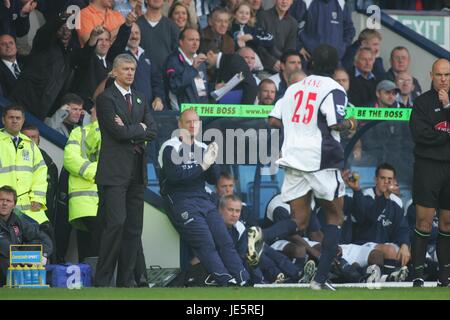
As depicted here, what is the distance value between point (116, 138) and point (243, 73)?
3622 mm

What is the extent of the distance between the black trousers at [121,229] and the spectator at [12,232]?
68cm

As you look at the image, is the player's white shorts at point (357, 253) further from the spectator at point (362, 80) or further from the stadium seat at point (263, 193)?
the spectator at point (362, 80)

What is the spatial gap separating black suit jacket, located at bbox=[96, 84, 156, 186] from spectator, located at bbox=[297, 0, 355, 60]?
5.21 m

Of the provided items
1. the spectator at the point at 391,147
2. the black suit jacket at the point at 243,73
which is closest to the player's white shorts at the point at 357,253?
the spectator at the point at 391,147

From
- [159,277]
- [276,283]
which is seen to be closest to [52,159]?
[159,277]

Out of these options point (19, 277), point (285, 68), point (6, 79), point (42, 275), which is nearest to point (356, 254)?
point (285, 68)

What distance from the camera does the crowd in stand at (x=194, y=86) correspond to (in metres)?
13.9

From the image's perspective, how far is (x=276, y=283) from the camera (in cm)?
1431

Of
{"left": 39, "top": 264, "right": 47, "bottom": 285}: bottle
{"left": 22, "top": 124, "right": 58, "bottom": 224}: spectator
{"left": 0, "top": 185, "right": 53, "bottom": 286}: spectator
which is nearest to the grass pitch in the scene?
{"left": 39, "top": 264, "right": 47, "bottom": 285}: bottle

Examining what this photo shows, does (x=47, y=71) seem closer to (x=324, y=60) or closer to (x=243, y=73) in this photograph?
(x=243, y=73)

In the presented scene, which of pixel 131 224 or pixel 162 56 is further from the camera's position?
pixel 162 56

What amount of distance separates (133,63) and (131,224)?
150 centimetres
